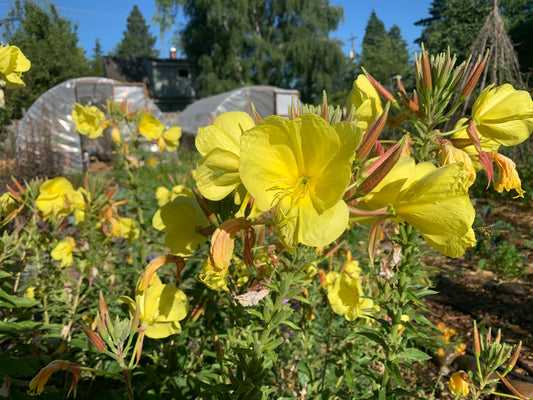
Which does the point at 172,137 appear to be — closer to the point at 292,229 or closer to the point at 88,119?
the point at 88,119

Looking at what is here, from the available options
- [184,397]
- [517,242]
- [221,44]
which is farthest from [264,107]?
[184,397]

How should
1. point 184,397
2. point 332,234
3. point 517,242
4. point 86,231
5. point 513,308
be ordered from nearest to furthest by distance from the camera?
1. point 332,234
2. point 184,397
3. point 86,231
4. point 513,308
5. point 517,242

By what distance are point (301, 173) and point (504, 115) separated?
27.1 inches

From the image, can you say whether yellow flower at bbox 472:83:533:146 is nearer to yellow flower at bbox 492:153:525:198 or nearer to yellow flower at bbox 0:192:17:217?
yellow flower at bbox 492:153:525:198

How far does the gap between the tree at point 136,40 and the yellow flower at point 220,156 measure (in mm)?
65691

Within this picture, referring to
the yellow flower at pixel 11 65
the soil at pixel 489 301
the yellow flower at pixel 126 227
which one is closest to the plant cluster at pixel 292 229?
the yellow flower at pixel 126 227

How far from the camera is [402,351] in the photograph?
114 centimetres

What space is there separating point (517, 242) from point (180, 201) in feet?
15.1

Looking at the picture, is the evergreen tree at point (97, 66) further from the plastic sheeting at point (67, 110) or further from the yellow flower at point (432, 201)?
the yellow flower at point (432, 201)

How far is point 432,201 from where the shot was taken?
2.25 feet

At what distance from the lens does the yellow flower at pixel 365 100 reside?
2.96 feet

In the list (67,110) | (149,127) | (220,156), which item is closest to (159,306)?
(220,156)

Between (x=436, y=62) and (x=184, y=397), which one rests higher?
(x=436, y=62)

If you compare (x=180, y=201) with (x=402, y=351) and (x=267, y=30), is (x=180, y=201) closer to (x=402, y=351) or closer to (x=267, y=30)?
(x=402, y=351)
